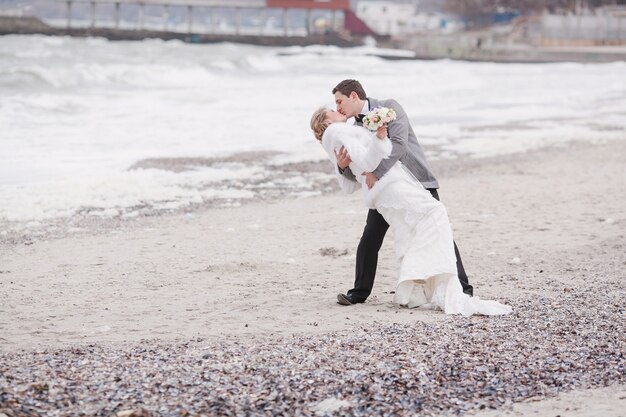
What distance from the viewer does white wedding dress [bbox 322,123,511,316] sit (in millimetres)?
6289

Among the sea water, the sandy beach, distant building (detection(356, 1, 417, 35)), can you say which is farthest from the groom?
distant building (detection(356, 1, 417, 35))

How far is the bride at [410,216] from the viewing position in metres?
6.29

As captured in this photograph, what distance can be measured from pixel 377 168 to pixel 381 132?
11.0 inches

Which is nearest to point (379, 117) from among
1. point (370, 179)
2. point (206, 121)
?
point (370, 179)

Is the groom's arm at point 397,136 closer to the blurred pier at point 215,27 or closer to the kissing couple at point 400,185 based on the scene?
the kissing couple at point 400,185

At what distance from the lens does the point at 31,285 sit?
25.2 feet

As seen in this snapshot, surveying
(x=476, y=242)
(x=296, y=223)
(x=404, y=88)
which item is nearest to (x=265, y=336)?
(x=476, y=242)

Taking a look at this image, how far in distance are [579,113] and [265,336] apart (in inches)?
855

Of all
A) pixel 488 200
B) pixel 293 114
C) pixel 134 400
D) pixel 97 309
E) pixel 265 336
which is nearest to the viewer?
pixel 134 400

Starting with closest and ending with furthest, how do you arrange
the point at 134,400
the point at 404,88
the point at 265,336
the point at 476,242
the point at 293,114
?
the point at 134,400 → the point at 265,336 → the point at 476,242 → the point at 293,114 → the point at 404,88

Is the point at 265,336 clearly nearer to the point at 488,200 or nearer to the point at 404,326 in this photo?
the point at 404,326

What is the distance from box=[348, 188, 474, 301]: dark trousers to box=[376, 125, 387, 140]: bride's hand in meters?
0.60

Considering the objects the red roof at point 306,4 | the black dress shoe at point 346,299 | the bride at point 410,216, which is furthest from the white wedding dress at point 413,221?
the red roof at point 306,4

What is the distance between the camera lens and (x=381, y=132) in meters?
6.12
